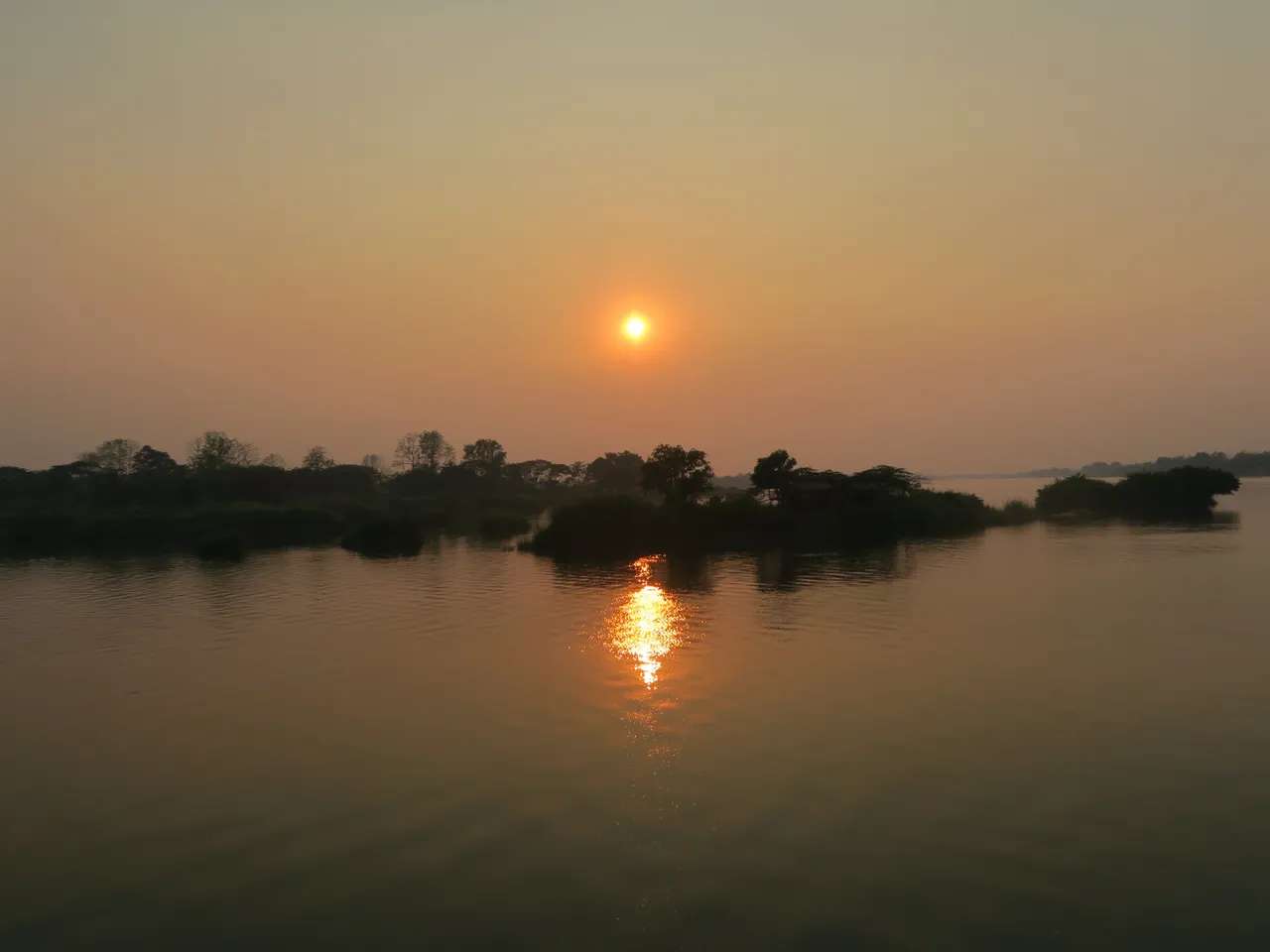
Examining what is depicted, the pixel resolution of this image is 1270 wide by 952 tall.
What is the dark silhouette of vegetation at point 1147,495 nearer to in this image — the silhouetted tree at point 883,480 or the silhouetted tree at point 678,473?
the silhouetted tree at point 883,480

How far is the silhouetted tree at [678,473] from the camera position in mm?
106188

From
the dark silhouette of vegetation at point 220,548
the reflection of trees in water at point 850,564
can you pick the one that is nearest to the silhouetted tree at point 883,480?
the reflection of trees in water at point 850,564

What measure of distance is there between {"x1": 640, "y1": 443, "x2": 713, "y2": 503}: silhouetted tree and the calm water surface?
60836 millimetres

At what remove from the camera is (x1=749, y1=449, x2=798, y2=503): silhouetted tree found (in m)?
107

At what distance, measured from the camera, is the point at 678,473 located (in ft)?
351

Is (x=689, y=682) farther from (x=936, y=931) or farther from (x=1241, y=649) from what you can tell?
(x=1241, y=649)

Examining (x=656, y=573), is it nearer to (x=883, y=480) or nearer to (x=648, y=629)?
(x=648, y=629)

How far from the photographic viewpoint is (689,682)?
3089 centimetres

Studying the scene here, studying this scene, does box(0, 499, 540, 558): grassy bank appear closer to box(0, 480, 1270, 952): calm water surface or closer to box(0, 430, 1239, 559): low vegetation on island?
box(0, 430, 1239, 559): low vegetation on island

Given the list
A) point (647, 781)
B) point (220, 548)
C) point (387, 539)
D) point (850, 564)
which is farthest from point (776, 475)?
point (647, 781)

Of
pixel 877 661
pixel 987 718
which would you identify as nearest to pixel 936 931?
pixel 987 718

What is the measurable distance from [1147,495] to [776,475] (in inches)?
3030

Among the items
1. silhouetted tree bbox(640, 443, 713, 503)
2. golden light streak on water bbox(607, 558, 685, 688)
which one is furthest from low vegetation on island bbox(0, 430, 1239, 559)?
golden light streak on water bbox(607, 558, 685, 688)

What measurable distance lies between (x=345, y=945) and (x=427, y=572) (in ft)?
204
